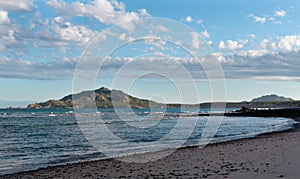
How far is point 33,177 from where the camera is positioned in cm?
1439

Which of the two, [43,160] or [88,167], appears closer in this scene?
[88,167]

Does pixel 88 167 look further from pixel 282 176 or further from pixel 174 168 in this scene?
pixel 282 176

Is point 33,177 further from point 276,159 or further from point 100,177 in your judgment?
point 276,159

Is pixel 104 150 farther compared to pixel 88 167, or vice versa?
pixel 104 150

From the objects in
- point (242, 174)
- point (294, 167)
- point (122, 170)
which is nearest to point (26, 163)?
point (122, 170)

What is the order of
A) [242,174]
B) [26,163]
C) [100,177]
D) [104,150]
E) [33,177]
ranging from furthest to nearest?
[104,150], [26,163], [33,177], [100,177], [242,174]

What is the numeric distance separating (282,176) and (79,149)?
58.2ft

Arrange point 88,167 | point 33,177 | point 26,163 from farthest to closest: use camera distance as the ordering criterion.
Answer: point 26,163
point 88,167
point 33,177

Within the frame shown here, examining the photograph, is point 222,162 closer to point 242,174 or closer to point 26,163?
point 242,174

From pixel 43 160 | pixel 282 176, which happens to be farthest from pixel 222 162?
pixel 43 160

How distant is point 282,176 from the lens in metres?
10.8

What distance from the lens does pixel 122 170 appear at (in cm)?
1477

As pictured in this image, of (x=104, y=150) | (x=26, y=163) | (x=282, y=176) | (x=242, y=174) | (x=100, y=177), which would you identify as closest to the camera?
(x=282, y=176)

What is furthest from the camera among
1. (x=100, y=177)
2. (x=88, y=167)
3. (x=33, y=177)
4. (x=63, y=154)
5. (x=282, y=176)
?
(x=63, y=154)
